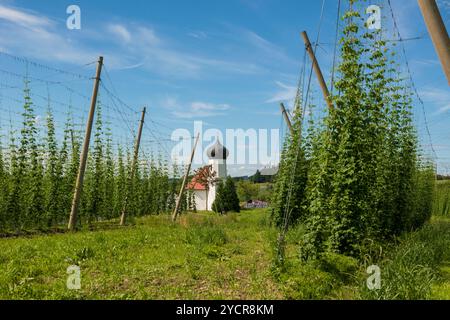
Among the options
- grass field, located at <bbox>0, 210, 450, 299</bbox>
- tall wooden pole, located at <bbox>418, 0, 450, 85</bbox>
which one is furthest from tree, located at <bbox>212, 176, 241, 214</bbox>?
tall wooden pole, located at <bbox>418, 0, 450, 85</bbox>

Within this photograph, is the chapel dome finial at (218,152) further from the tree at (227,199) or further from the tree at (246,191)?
the tree at (227,199)

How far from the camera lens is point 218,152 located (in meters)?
49.4

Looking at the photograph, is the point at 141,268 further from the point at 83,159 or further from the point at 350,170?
the point at 83,159

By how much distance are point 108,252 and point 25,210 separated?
23.3ft

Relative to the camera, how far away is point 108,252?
26.6 ft

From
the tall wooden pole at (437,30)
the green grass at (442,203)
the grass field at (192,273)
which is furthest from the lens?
the green grass at (442,203)

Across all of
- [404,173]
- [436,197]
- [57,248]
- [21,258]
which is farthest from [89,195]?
[436,197]

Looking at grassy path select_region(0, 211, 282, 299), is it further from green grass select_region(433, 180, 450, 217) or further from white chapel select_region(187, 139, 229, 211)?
white chapel select_region(187, 139, 229, 211)

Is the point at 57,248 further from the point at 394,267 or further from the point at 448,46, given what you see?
the point at 448,46

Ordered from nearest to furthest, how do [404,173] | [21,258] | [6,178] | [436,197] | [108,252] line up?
1. [21,258]
2. [108,252]
3. [404,173]
4. [6,178]
5. [436,197]

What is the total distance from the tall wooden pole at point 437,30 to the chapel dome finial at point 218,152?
43820mm

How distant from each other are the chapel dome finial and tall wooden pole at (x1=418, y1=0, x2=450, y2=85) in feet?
144

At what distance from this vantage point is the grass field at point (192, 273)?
5.23m

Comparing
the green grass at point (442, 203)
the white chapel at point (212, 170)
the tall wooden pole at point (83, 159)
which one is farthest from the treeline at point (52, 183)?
the white chapel at point (212, 170)
